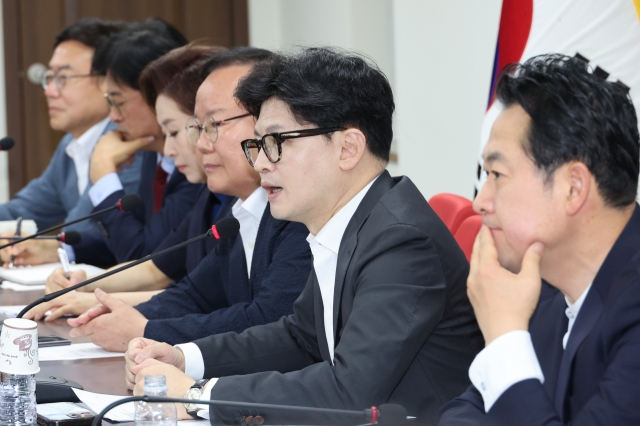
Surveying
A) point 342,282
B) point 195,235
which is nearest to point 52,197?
point 195,235

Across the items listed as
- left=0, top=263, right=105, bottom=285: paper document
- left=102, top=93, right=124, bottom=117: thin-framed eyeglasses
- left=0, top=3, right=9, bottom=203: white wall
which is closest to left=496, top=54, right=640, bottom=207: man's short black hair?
left=0, top=263, right=105, bottom=285: paper document

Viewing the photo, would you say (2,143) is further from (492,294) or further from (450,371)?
(492,294)

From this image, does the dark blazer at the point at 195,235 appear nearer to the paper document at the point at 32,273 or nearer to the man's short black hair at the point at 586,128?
the paper document at the point at 32,273

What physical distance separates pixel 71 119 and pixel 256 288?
85.5 inches

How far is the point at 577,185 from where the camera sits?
1148 millimetres

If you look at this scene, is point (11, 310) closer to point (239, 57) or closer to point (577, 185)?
point (239, 57)

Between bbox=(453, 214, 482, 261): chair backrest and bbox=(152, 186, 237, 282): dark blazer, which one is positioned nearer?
bbox=(453, 214, 482, 261): chair backrest

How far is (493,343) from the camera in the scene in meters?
1.14

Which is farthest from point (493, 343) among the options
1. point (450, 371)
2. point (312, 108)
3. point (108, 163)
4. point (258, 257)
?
point (108, 163)

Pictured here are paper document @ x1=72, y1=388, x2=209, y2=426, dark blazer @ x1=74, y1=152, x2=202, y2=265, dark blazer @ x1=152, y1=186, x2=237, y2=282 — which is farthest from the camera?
dark blazer @ x1=74, y1=152, x2=202, y2=265

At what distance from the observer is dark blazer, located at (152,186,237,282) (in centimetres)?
259

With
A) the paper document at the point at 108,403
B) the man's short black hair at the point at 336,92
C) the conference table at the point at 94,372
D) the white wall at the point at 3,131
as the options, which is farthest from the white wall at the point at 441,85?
the white wall at the point at 3,131

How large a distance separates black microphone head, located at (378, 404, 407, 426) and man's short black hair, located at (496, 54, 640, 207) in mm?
A: 383

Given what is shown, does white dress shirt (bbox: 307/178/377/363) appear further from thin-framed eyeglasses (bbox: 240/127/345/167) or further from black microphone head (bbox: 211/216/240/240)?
black microphone head (bbox: 211/216/240/240)
